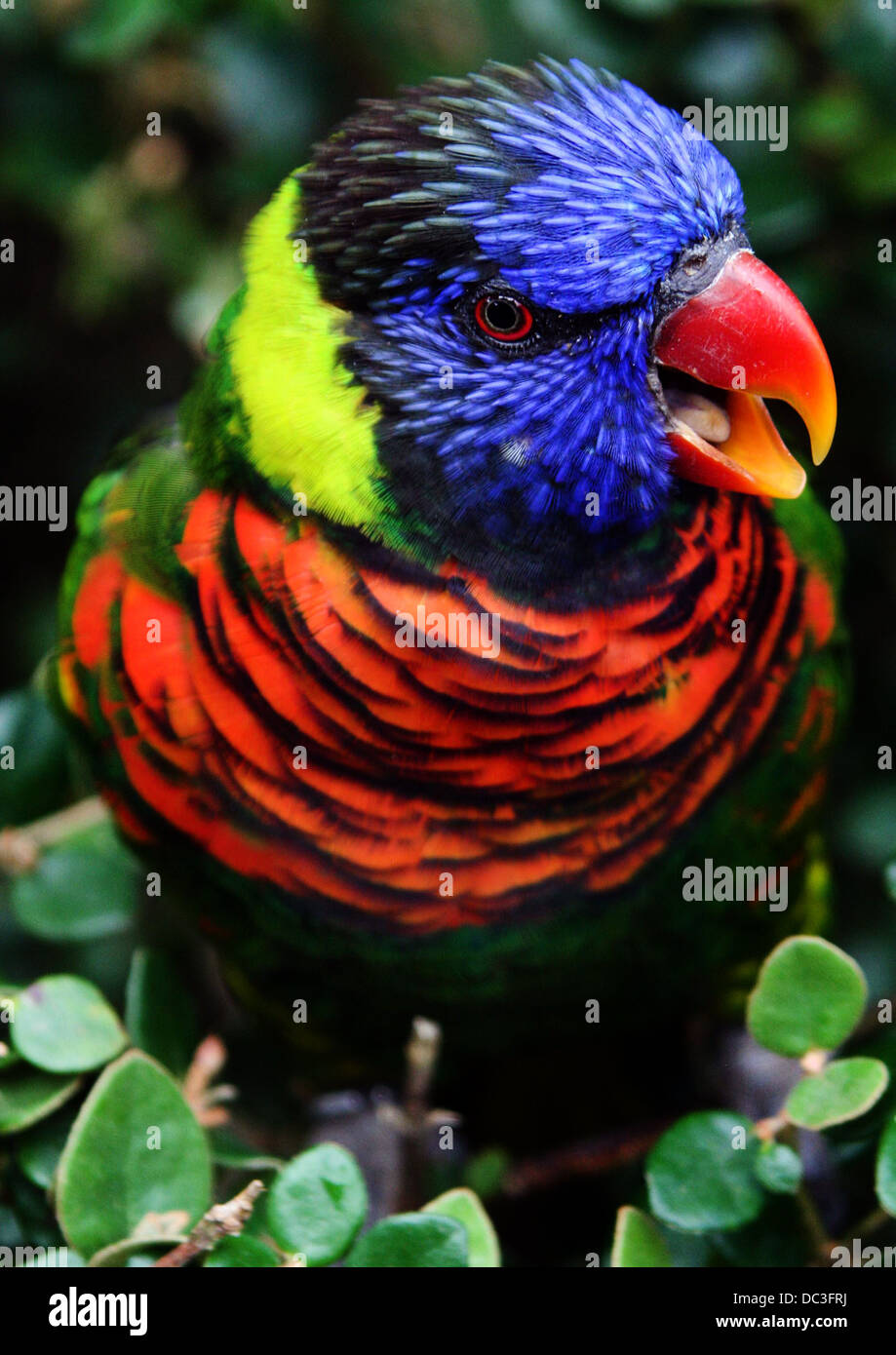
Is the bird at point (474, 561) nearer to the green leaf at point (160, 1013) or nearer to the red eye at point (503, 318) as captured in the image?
the red eye at point (503, 318)

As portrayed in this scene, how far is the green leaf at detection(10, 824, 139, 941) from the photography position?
2.48m

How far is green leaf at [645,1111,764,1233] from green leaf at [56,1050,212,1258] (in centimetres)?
65

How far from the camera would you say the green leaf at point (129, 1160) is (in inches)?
70.1

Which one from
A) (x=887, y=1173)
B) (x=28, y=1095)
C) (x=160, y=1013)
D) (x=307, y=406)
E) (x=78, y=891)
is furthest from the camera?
(x=78, y=891)

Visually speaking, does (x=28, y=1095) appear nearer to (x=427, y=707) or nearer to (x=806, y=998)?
(x=427, y=707)

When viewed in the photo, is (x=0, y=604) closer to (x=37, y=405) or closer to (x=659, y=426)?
(x=37, y=405)

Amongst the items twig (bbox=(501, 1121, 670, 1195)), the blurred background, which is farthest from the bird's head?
twig (bbox=(501, 1121, 670, 1195))

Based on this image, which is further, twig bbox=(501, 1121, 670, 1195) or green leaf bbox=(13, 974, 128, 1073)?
twig bbox=(501, 1121, 670, 1195)

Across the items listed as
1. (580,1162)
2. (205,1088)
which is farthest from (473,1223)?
(580,1162)

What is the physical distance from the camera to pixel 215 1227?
65.2 inches

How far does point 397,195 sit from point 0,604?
8.88ft

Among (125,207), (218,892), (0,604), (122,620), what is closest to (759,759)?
(218,892)

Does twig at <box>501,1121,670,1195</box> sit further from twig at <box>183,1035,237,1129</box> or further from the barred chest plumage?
the barred chest plumage

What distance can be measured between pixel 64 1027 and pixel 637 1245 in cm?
91
